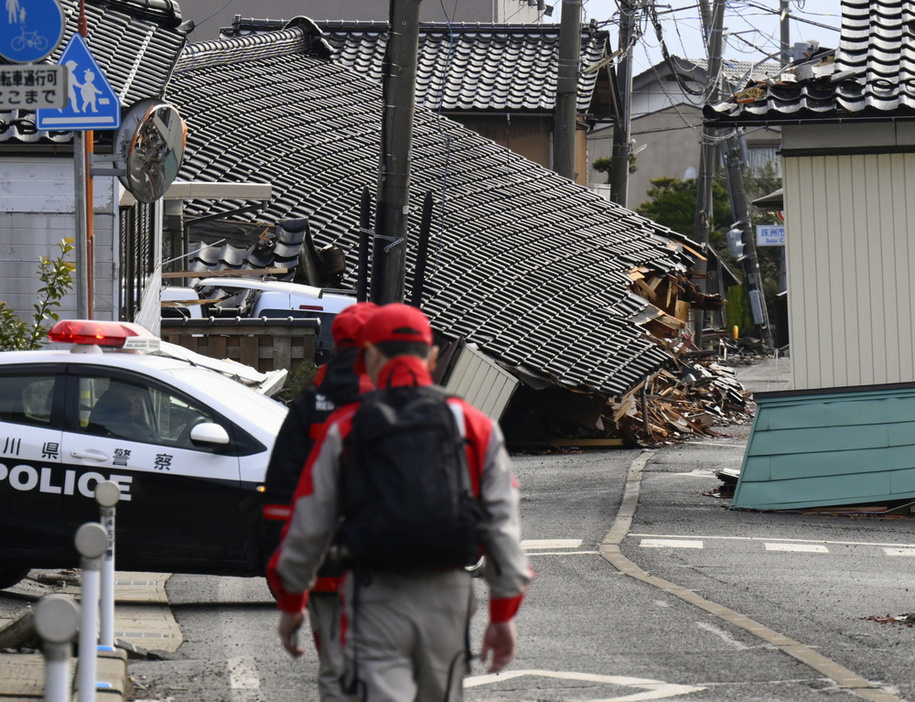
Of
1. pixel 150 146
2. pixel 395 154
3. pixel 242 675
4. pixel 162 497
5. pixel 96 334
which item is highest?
pixel 395 154

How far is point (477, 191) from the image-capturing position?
78.5 feet

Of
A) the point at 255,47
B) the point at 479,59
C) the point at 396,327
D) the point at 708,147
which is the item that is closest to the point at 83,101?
the point at 396,327

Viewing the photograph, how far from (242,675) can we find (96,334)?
299cm

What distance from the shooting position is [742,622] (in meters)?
8.09

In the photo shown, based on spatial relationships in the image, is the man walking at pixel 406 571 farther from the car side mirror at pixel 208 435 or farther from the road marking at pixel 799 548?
the road marking at pixel 799 548

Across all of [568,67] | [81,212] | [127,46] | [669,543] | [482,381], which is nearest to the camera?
[81,212]

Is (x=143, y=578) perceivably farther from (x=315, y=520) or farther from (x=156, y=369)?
(x=315, y=520)

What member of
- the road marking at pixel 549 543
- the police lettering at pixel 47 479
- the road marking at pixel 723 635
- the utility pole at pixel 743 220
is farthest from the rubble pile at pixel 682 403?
the police lettering at pixel 47 479

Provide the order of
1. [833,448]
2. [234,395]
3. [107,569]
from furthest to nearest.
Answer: [833,448]
[234,395]
[107,569]

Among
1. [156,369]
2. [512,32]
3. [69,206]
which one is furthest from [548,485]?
[512,32]

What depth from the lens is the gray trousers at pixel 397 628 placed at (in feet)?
13.1

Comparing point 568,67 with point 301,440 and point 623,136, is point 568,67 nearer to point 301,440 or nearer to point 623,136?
point 623,136

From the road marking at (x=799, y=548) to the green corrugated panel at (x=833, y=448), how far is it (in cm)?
191

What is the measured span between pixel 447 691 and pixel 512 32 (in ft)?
94.8
